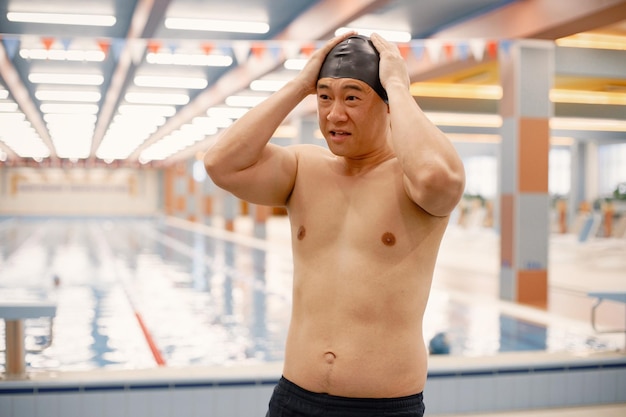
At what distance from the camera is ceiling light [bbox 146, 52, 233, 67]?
10508 mm

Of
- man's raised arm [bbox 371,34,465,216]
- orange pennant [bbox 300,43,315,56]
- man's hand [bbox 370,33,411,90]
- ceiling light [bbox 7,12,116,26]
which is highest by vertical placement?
ceiling light [bbox 7,12,116,26]

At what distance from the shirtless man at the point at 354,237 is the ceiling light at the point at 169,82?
36.2ft

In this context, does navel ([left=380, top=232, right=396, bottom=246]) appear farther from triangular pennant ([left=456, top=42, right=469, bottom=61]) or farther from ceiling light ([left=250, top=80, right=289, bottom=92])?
ceiling light ([left=250, top=80, right=289, bottom=92])

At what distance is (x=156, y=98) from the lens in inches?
579

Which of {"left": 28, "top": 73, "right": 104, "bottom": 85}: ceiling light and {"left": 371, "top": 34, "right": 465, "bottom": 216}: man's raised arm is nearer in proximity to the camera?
{"left": 371, "top": 34, "right": 465, "bottom": 216}: man's raised arm

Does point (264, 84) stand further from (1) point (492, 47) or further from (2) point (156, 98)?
(1) point (492, 47)

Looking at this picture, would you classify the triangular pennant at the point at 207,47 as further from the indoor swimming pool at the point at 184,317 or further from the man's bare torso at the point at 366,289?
the man's bare torso at the point at 366,289

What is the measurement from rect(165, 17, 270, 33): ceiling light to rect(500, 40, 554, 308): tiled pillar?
120 inches

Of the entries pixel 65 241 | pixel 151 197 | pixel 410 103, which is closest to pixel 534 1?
pixel 410 103

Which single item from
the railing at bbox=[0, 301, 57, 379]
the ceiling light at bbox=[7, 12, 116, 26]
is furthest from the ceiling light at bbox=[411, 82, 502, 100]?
the railing at bbox=[0, 301, 57, 379]

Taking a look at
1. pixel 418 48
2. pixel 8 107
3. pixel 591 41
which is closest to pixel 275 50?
pixel 418 48

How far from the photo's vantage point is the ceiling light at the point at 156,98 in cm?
1422

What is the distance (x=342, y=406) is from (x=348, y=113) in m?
0.65

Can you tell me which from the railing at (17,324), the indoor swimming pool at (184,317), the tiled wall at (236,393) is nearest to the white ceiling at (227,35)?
the indoor swimming pool at (184,317)
